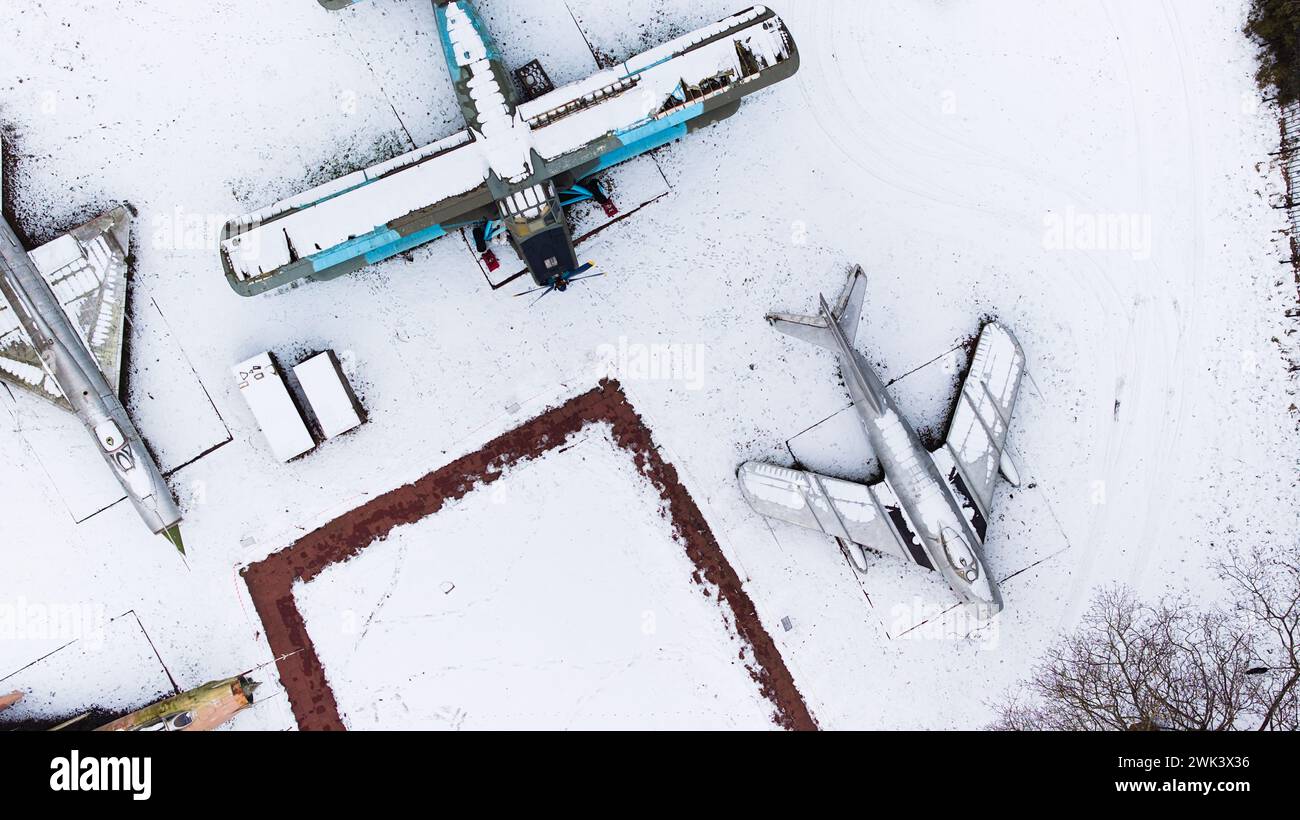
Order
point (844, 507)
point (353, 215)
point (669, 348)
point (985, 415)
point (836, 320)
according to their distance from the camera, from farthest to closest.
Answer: point (669, 348) → point (985, 415) → point (844, 507) → point (836, 320) → point (353, 215)

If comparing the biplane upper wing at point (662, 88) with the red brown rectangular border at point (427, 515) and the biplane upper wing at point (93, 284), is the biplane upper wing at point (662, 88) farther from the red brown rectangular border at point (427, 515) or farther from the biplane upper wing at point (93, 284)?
the biplane upper wing at point (93, 284)

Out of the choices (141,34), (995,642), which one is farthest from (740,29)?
(995,642)

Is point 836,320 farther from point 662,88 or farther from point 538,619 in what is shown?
point 538,619

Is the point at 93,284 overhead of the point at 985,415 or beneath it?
overhead

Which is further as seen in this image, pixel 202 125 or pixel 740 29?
pixel 202 125

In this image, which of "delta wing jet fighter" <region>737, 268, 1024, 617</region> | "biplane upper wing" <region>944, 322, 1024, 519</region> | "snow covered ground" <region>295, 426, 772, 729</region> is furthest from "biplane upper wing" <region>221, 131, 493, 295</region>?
"biplane upper wing" <region>944, 322, 1024, 519</region>

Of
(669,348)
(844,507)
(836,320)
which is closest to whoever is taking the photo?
(836,320)

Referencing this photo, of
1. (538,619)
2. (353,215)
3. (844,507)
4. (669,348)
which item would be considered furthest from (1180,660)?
(353,215)

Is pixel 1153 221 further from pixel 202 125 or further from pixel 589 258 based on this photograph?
pixel 202 125
